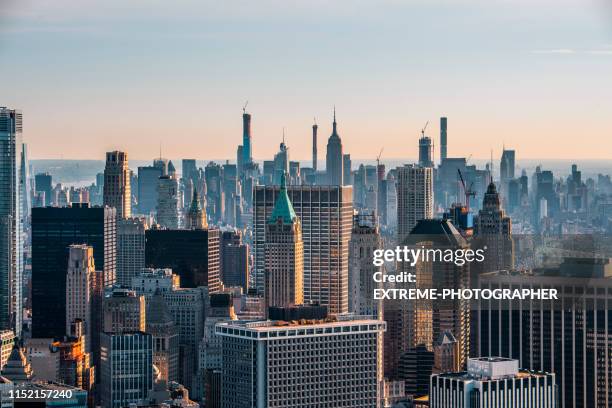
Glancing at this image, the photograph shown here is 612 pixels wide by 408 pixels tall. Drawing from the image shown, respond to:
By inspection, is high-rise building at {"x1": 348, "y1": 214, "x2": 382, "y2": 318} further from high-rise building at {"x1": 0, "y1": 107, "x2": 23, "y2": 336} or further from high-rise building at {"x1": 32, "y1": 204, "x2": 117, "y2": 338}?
high-rise building at {"x1": 0, "y1": 107, "x2": 23, "y2": 336}

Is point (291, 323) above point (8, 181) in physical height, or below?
below

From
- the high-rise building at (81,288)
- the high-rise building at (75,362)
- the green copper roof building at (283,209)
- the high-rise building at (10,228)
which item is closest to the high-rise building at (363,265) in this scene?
the green copper roof building at (283,209)

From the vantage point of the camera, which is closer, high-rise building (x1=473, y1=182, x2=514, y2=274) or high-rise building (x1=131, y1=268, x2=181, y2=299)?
high-rise building (x1=473, y1=182, x2=514, y2=274)

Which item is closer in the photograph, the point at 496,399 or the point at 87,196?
the point at 496,399

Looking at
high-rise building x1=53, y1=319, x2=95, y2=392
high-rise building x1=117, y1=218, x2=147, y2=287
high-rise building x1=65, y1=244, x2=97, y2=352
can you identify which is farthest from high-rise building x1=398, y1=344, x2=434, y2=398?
high-rise building x1=117, y1=218, x2=147, y2=287

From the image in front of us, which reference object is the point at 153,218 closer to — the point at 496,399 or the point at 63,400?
the point at 63,400

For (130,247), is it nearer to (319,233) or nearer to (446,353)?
(319,233)

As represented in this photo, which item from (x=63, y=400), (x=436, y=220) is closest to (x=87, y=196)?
(x=436, y=220)

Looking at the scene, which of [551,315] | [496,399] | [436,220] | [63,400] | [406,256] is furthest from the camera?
[436,220]
